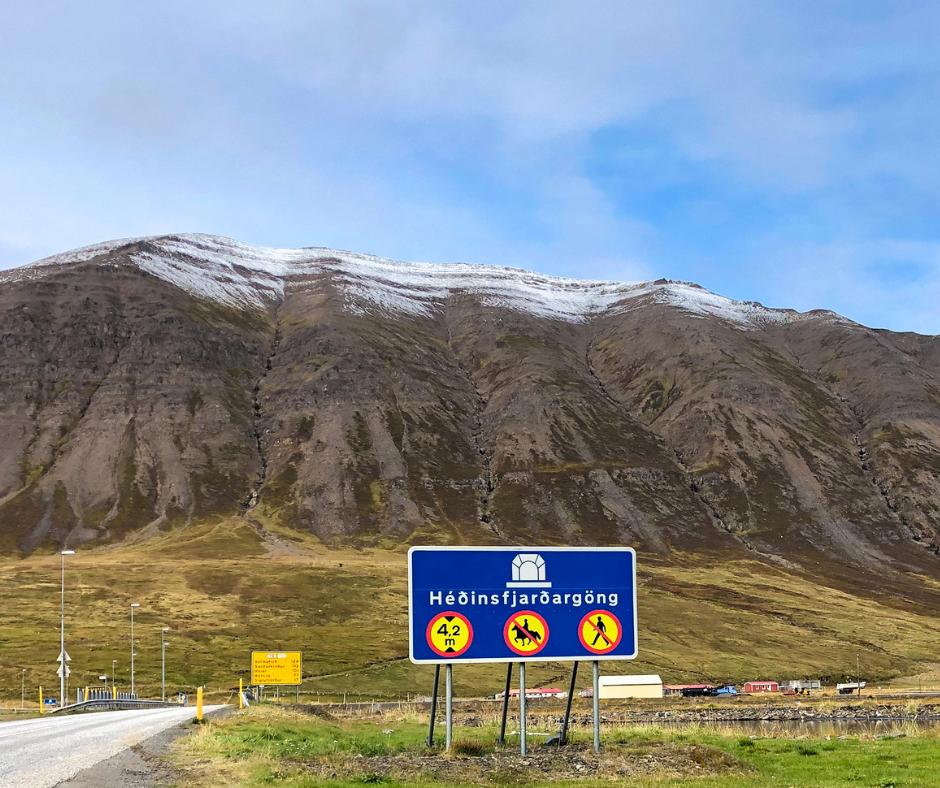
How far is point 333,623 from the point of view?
12756cm

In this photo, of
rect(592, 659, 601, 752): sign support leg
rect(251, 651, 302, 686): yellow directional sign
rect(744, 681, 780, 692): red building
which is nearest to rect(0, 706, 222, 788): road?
rect(592, 659, 601, 752): sign support leg

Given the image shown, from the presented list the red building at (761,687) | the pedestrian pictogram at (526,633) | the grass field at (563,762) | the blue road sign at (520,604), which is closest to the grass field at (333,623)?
the red building at (761,687)

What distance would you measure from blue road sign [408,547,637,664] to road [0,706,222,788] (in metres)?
8.42

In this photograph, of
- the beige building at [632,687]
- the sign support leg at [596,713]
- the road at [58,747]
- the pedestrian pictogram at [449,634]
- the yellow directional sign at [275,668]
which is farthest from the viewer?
the beige building at [632,687]

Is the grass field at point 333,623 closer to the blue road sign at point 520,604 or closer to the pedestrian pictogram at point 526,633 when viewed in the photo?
the blue road sign at point 520,604

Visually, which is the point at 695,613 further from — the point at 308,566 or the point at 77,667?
the point at 77,667

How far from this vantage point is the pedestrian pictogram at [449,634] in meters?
25.4

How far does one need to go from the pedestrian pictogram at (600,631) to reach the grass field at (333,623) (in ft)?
224

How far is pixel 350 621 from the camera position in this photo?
12888cm

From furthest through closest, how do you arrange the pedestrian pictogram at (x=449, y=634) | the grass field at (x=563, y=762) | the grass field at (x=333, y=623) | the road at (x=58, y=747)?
the grass field at (x=333, y=623) → the pedestrian pictogram at (x=449, y=634) → the grass field at (x=563, y=762) → the road at (x=58, y=747)

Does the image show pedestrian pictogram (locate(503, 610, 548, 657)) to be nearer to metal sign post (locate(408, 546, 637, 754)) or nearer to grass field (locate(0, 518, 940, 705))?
metal sign post (locate(408, 546, 637, 754))

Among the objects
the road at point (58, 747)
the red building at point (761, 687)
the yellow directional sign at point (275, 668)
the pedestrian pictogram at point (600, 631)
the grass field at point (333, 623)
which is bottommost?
the red building at point (761, 687)

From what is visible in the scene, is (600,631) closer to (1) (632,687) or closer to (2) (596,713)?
(2) (596,713)

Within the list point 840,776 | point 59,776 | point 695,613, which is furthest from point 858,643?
point 59,776
